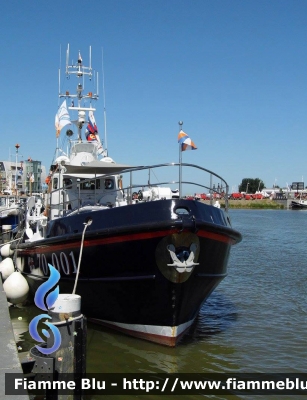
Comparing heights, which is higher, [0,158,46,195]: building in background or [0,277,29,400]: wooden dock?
[0,158,46,195]: building in background

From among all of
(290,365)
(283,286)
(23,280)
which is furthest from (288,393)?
(283,286)

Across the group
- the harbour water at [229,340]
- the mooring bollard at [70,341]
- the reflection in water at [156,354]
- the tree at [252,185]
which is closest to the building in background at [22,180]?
the harbour water at [229,340]

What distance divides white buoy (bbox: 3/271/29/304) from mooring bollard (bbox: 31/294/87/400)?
14.9 ft

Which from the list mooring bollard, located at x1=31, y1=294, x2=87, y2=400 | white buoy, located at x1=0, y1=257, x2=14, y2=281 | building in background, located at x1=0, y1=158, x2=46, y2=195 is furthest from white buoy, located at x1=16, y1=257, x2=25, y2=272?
building in background, located at x1=0, y1=158, x2=46, y2=195

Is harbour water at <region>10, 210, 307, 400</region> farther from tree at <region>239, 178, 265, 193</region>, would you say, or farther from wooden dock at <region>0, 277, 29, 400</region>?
tree at <region>239, 178, 265, 193</region>

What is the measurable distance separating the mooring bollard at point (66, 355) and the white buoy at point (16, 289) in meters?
4.54

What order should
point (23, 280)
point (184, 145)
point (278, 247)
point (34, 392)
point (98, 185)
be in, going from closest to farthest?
point (34, 392) < point (184, 145) < point (23, 280) < point (98, 185) < point (278, 247)

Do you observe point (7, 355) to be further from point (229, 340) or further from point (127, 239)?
point (229, 340)

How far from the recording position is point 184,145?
8328mm

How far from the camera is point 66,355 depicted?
5.22 metres

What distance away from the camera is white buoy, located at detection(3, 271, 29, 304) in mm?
9602

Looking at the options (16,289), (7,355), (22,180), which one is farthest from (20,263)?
(22,180)

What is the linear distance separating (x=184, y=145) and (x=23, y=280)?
4558 mm

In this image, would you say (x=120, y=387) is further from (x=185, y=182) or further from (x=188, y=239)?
(x=185, y=182)
